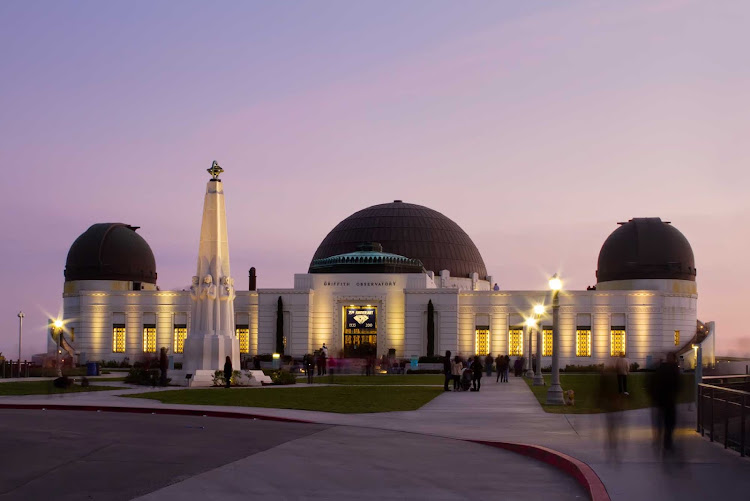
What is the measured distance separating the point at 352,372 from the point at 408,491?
57.0 metres

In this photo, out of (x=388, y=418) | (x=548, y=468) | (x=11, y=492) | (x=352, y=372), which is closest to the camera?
(x=11, y=492)

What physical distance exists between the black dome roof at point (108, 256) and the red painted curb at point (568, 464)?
231ft

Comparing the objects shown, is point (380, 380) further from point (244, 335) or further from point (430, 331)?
point (244, 335)

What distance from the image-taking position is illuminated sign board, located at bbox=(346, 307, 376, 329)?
75.6 metres

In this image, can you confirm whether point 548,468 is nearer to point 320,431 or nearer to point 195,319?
point 320,431

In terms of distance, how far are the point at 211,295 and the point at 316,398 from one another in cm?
1197

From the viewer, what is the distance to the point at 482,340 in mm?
75500

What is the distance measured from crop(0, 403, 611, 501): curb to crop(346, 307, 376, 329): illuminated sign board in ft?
155

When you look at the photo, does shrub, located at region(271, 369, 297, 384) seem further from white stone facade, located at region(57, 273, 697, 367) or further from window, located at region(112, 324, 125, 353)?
window, located at region(112, 324, 125, 353)

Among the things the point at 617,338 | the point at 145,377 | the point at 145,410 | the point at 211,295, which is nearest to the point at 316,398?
the point at 145,410

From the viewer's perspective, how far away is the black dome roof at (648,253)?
79125mm

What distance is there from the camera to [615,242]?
268 ft

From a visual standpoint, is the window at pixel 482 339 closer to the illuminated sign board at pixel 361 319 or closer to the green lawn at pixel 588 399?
the illuminated sign board at pixel 361 319

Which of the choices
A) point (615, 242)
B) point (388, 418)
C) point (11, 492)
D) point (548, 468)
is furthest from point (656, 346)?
point (11, 492)
